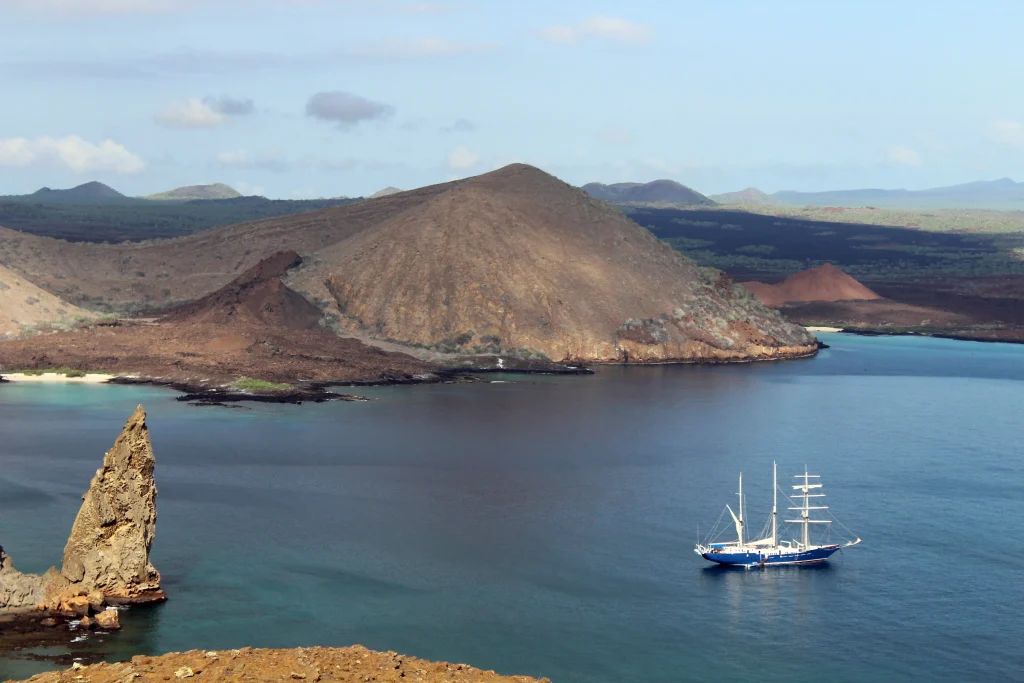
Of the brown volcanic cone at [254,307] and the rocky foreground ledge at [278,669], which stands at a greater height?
the brown volcanic cone at [254,307]

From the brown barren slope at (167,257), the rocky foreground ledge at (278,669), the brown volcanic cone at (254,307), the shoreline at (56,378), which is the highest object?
the brown barren slope at (167,257)

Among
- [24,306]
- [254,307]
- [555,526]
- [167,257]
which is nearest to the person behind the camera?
[555,526]

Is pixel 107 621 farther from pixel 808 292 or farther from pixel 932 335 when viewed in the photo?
pixel 808 292

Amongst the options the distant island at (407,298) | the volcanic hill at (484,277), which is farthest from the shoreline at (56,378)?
the volcanic hill at (484,277)

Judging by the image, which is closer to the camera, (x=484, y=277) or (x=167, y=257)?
(x=484, y=277)

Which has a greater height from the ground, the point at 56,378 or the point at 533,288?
the point at 533,288

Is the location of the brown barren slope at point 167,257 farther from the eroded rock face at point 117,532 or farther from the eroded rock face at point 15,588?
the eroded rock face at point 15,588

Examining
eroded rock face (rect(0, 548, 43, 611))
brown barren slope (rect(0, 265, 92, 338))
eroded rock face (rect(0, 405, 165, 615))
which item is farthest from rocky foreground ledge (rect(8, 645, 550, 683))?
brown barren slope (rect(0, 265, 92, 338))

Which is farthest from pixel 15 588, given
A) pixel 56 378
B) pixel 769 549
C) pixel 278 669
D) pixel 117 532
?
pixel 56 378
